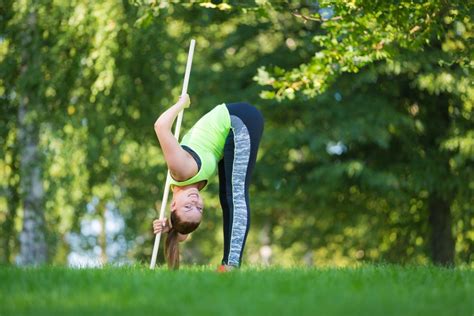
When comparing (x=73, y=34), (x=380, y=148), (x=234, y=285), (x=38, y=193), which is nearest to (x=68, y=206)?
(x=38, y=193)

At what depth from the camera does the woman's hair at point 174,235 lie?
666cm

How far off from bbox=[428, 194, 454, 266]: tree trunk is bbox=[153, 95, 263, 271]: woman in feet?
25.5

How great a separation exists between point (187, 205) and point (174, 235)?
0.37 meters

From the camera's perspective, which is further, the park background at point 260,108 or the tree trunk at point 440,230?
the tree trunk at point 440,230

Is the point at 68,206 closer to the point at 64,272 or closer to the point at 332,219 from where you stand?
the point at 332,219

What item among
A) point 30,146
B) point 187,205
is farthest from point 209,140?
point 30,146

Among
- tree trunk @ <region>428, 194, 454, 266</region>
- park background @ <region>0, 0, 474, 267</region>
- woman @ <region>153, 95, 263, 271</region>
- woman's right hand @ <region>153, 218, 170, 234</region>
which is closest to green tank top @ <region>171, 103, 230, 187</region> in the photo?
woman @ <region>153, 95, 263, 271</region>

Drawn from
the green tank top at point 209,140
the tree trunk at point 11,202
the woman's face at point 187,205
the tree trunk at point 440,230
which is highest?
the green tank top at point 209,140

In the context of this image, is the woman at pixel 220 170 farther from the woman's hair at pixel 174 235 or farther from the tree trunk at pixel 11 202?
the tree trunk at pixel 11 202

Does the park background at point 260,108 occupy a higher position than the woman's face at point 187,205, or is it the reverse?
the woman's face at point 187,205

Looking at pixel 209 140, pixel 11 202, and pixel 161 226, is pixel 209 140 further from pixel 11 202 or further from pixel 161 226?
pixel 11 202

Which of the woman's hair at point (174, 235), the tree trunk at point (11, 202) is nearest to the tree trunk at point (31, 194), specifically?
the tree trunk at point (11, 202)

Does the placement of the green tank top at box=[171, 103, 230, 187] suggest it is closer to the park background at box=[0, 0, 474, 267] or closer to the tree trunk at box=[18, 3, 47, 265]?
the park background at box=[0, 0, 474, 267]

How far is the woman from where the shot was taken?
662 centimetres
